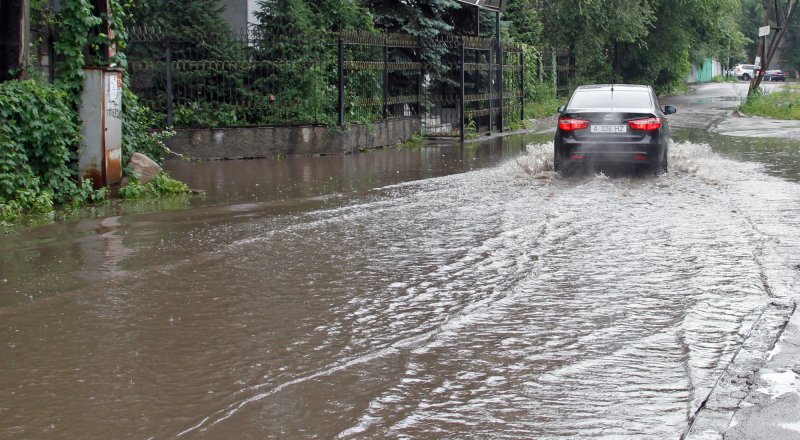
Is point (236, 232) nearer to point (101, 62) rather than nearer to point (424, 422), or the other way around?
point (101, 62)

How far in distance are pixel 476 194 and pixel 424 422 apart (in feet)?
29.9

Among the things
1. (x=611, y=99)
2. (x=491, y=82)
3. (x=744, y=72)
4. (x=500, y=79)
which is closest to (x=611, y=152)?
(x=611, y=99)

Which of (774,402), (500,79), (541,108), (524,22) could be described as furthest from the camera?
(524,22)

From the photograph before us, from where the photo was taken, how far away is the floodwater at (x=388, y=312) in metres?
5.29

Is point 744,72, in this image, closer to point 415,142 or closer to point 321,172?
point 415,142

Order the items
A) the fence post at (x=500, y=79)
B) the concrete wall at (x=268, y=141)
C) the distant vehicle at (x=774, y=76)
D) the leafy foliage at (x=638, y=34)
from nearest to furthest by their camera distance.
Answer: the concrete wall at (x=268, y=141) → the fence post at (x=500, y=79) → the leafy foliage at (x=638, y=34) → the distant vehicle at (x=774, y=76)

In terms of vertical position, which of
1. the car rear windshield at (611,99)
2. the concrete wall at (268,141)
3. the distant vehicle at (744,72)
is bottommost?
the concrete wall at (268,141)

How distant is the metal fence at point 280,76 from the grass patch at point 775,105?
1452cm

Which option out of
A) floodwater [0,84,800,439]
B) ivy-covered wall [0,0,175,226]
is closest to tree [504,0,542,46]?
floodwater [0,84,800,439]

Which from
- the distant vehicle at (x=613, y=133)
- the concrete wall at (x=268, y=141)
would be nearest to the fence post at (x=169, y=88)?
the concrete wall at (x=268, y=141)

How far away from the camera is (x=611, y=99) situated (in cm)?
1591

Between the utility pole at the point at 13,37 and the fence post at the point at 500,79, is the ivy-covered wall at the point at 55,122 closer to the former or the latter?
the utility pole at the point at 13,37

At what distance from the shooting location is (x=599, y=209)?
1255 cm

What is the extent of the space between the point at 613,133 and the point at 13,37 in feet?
28.1
